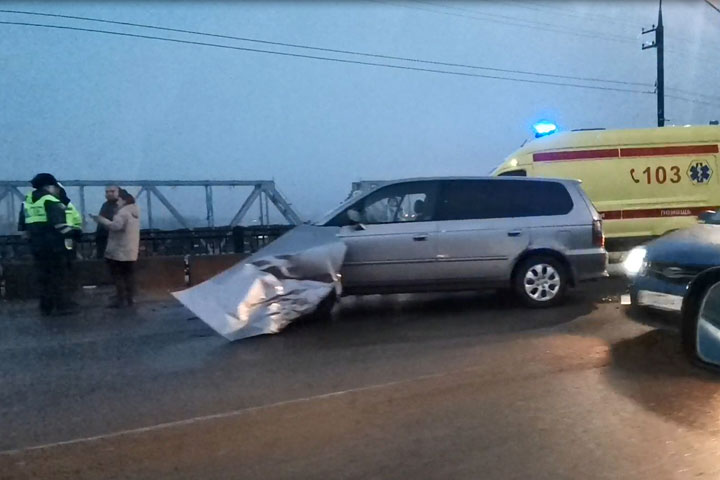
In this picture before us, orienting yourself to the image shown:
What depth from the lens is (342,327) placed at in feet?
28.1

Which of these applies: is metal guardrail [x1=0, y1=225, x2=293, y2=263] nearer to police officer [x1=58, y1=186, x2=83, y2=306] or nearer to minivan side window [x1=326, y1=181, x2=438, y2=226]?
police officer [x1=58, y1=186, x2=83, y2=306]

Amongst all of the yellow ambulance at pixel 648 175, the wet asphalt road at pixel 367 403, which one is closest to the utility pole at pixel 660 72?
the yellow ambulance at pixel 648 175

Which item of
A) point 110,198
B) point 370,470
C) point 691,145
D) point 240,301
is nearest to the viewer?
point 370,470

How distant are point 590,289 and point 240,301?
5855mm

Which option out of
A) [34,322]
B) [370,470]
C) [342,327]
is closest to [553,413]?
[370,470]

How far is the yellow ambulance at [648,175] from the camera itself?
43.8ft

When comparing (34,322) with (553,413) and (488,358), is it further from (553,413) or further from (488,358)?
(553,413)

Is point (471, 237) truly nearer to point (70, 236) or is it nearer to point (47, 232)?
point (70, 236)

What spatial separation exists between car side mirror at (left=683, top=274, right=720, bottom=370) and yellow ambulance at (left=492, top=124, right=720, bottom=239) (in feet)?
29.0

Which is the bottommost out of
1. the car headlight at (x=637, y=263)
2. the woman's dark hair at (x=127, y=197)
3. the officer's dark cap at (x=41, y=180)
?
the car headlight at (x=637, y=263)

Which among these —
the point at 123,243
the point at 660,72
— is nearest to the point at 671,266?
the point at 123,243

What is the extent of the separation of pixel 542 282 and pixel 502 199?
119 cm

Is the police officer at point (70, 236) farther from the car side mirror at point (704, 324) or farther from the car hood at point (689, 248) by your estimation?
the car side mirror at point (704, 324)

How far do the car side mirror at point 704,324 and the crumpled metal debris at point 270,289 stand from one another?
4.30 metres
